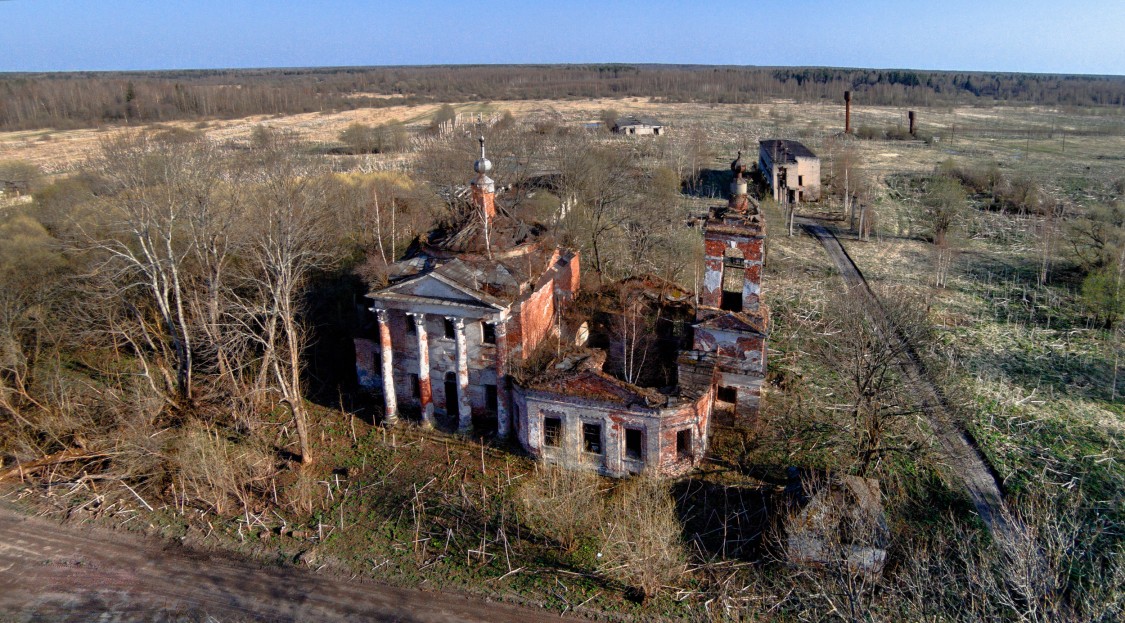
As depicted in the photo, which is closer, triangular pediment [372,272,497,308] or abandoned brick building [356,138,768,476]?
abandoned brick building [356,138,768,476]

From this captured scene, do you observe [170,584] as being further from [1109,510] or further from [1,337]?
[1109,510]

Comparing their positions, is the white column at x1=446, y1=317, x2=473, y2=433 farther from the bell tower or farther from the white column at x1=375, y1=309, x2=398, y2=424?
the bell tower

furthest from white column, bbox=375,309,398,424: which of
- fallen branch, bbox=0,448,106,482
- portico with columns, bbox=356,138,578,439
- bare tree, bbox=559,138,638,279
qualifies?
bare tree, bbox=559,138,638,279

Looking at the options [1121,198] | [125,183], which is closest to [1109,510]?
[125,183]

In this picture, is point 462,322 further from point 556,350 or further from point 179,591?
point 179,591

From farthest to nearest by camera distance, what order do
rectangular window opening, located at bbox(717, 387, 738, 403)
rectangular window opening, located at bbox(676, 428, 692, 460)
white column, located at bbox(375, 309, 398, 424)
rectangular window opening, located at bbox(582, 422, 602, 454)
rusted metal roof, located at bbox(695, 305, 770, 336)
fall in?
white column, located at bbox(375, 309, 398, 424) → rectangular window opening, located at bbox(717, 387, 738, 403) → rusted metal roof, located at bbox(695, 305, 770, 336) → rectangular window opening, located at bbox(582, 422, 602, 454) → rectangular window opening, located at bbox(676, 428, 692, 460)

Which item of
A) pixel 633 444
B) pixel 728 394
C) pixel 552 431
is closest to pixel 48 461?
pixel 552 431
